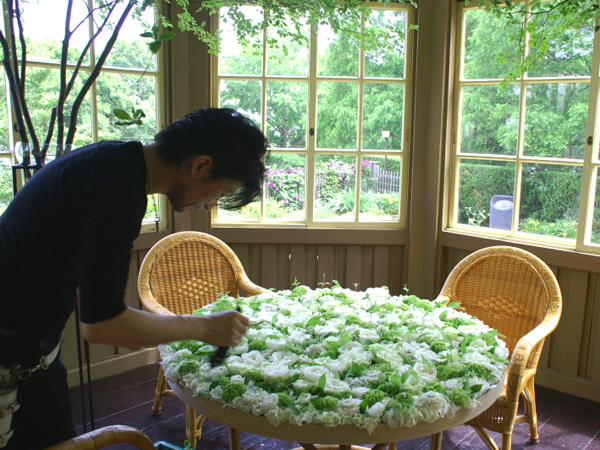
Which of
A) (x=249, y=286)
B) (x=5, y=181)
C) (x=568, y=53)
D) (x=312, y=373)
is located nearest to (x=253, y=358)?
(x=312, y=373)

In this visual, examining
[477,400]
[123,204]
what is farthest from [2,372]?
[477,400]

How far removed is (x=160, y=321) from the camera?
1.16m

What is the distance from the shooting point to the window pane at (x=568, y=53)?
277cm

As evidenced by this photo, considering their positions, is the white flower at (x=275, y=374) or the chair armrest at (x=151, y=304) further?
the chair armrest at (x=151, y=304)

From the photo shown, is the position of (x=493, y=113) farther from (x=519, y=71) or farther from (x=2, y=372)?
(x=2, y=372)

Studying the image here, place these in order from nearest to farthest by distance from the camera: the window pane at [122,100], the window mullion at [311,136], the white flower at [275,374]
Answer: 1. the white flower at [275,374]
2. the window pane at [122,100]
3. the window mullion at [311,136]

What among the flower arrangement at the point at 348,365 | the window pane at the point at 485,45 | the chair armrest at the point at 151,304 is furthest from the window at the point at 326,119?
the flower arrangement at the point at 348,365

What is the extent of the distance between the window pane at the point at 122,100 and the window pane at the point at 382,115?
131 cm

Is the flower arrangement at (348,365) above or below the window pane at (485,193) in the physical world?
below

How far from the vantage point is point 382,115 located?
130 inches

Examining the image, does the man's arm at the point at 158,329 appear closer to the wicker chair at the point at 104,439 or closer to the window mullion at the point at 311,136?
the wicker chair at the point at 104,439

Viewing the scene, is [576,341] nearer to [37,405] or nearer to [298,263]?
[298,263]

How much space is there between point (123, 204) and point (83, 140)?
2028 millimetres

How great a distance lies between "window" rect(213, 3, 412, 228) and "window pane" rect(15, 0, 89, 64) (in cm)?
81
